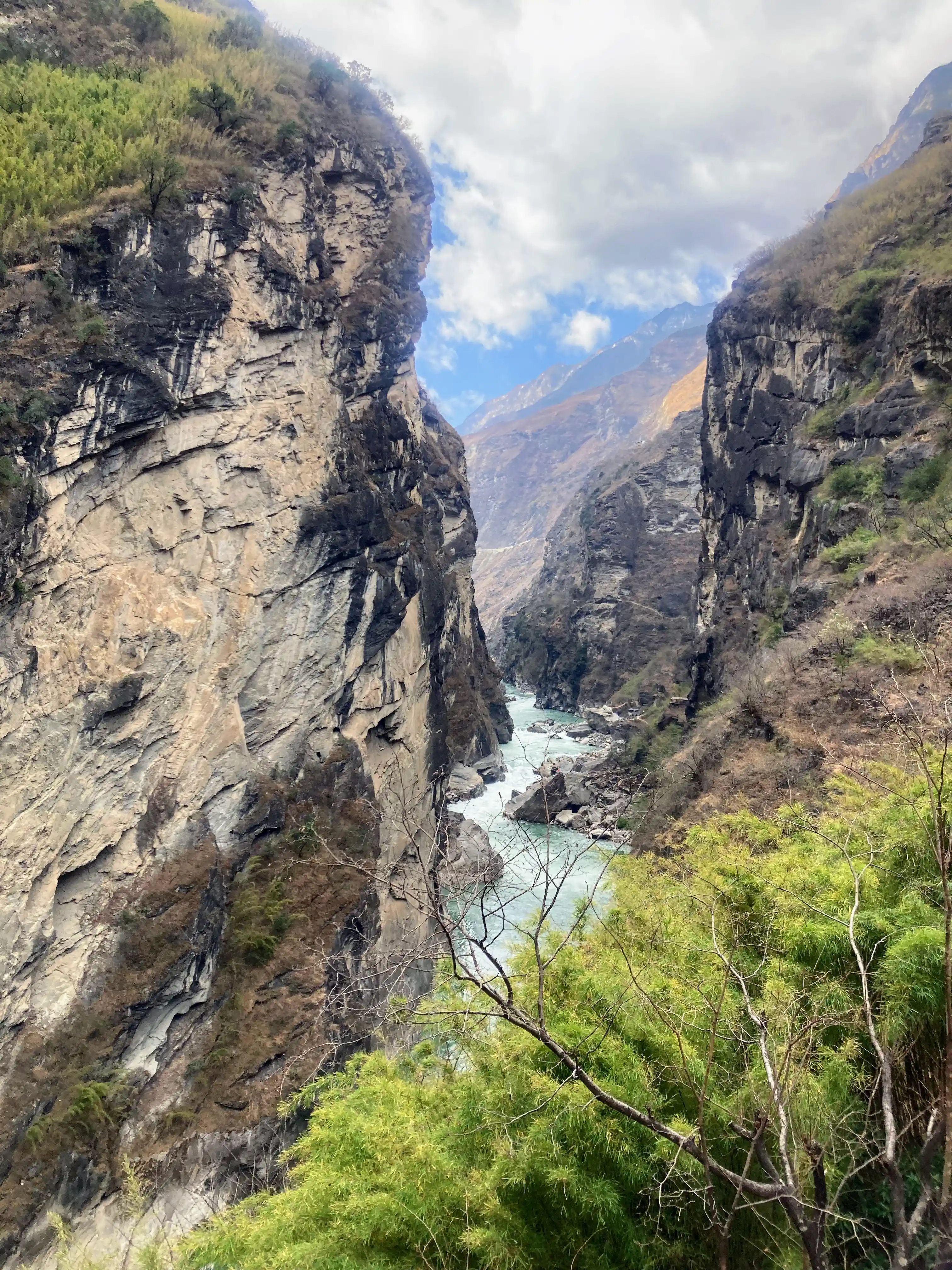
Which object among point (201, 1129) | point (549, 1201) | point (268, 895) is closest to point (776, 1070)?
point (549, 1201)

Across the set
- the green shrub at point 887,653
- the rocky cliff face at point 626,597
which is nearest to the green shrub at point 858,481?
the green shrub at point 887,653

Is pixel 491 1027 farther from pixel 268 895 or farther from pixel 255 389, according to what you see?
pixel 255 389

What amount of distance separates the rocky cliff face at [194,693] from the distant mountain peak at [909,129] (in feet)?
341

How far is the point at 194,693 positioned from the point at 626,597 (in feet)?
207

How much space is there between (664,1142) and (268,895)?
41.1 feet

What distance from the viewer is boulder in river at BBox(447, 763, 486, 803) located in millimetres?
38531

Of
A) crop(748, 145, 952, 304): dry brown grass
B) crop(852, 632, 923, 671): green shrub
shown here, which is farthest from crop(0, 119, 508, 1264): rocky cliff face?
crop(748, 145, 952, 304): dry brown grass

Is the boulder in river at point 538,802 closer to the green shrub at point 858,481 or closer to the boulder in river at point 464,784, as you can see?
the boulder in river at point 464,784

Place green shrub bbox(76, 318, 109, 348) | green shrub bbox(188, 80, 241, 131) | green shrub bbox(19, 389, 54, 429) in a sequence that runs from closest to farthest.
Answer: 1. green shrub bbox(19, 389, 54, 429)
2. green shrub bbox(76, 318, 109, 348)
3. green shrub bbox(188, 80, 241, 131)

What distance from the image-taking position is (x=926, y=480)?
18.9m

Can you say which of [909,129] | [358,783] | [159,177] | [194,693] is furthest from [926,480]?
[909,129]

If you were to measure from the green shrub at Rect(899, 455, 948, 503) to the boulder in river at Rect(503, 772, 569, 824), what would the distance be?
18138mm

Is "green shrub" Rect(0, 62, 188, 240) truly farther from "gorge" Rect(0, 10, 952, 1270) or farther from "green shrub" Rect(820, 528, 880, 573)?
"green shrub" Rect(820, 528, 880, 573)

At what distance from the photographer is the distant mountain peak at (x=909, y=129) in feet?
305
